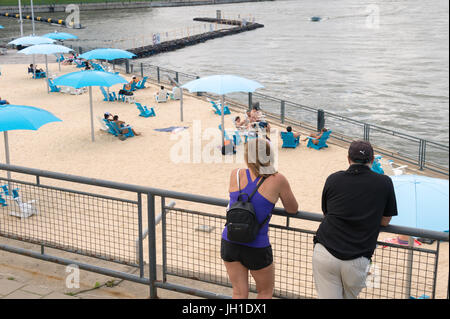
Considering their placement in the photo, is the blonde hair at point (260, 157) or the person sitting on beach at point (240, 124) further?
the person sitting on beach at point (240, 124)

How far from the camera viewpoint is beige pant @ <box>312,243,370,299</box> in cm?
406

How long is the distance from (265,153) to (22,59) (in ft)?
133

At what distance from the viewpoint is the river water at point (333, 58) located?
34.0 metres

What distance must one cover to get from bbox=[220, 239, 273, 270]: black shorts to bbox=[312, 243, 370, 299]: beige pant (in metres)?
0.38

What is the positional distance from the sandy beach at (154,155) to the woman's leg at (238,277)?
5.69m

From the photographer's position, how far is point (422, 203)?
19.8 ft

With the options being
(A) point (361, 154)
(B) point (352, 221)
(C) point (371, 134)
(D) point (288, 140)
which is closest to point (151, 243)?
(B) point (352, 221)

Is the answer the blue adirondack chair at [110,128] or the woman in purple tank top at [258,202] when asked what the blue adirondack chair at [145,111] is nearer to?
the blue adirondack chair at [110,128]

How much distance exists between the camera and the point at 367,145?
161 inches

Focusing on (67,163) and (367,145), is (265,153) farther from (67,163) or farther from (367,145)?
(67,163)

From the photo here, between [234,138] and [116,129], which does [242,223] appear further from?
[116,129]

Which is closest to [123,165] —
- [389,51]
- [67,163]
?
[67,163]

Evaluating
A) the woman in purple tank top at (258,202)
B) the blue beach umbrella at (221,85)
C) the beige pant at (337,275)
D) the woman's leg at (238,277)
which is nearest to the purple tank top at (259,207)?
the woman in purple tank top at (258,202)

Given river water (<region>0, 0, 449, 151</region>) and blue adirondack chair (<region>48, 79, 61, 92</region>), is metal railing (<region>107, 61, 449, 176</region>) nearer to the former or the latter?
river water (<region>0, 0, 449, 151</region>)
